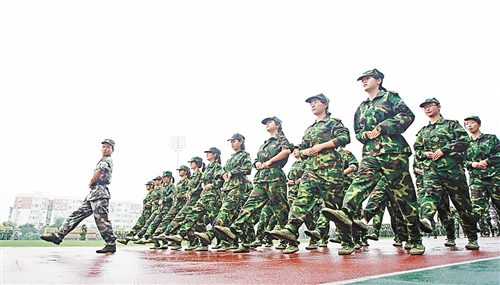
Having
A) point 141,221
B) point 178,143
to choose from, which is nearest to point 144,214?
point 141,221

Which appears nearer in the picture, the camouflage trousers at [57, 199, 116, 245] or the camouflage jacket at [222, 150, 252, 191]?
the camouflage trousers at [57, 199, 116, 245]

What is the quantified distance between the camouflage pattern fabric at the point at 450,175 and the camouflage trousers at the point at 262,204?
216 cm

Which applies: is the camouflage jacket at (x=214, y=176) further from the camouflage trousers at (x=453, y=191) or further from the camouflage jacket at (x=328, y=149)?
the camouflage trousers at (x=453, y=191)

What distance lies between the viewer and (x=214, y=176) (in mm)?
8172

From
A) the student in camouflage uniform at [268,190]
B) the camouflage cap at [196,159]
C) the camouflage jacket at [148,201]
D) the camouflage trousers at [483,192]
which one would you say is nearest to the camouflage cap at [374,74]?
the student in camouflage uniform at [268,190]

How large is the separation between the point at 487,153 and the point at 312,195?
12.1 feet

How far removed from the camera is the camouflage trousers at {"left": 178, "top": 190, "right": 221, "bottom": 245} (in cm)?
787

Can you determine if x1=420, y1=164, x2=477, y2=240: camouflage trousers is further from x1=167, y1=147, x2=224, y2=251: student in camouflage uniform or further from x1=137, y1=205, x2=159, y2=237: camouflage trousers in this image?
x1=137, y1=205, x2=159, y2=237: camouflage trousers

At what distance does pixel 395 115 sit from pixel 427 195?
1.51 meters

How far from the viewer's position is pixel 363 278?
271cm

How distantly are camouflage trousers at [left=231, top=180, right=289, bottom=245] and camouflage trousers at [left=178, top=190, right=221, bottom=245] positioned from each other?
5.52 feet

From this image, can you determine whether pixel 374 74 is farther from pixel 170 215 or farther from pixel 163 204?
pixel 163 204

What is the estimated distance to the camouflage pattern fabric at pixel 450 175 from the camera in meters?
5.57

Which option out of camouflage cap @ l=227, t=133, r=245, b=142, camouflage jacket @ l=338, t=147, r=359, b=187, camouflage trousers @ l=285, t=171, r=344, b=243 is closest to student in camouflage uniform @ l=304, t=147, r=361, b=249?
camouflage jacket @ l=338, t=147, r=359, b=187
